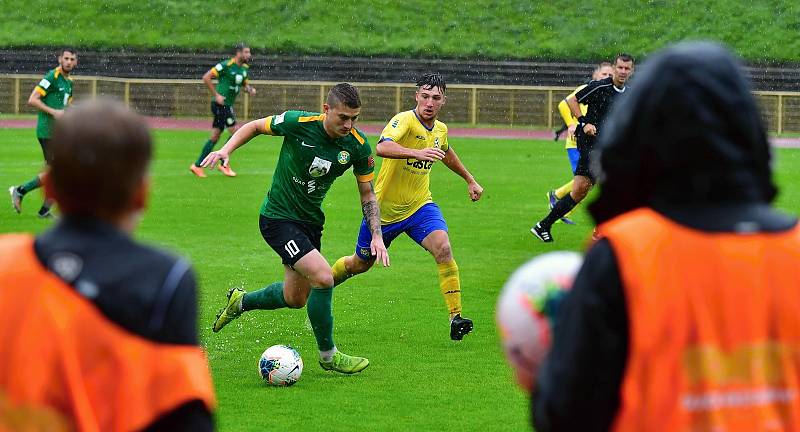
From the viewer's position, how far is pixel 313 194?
27.4 feet

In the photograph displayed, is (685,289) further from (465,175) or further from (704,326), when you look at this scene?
(465,175)

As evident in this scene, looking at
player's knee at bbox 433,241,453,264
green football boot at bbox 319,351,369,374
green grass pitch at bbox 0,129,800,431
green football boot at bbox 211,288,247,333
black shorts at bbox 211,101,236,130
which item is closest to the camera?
green grass pitch at bbox 0,129,800,431

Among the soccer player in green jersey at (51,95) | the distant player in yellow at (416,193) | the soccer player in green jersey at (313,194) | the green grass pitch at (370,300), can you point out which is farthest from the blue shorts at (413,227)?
the soccer player in green jersey at (51,95)

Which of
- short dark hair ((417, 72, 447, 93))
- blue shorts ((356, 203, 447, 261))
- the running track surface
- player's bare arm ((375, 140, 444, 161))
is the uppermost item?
short dark hair ((417, 72, 447, 93))

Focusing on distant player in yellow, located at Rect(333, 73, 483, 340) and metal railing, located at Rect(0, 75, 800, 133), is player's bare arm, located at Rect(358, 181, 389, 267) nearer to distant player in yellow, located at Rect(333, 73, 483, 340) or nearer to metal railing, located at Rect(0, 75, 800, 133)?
distant player in yellow, located at Rect(333, 73, 483, 340)

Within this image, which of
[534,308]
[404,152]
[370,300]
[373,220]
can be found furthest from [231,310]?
[534,308]

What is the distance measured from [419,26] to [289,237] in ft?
119

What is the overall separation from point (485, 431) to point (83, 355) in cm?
449

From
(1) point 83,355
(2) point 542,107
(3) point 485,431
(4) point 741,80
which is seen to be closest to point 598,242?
(4) point 741,80

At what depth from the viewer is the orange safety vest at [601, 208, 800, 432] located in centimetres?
244

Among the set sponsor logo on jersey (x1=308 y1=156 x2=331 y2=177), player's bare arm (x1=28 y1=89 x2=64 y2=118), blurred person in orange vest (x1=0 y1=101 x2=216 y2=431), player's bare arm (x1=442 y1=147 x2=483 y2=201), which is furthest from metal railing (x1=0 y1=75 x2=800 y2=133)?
blurred person in orange vest (x1=0 y1=101 x2=216 y2=431)

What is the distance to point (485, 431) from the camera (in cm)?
672

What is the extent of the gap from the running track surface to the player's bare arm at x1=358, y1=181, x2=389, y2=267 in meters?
24.6

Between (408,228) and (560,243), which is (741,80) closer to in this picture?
(408,228)
